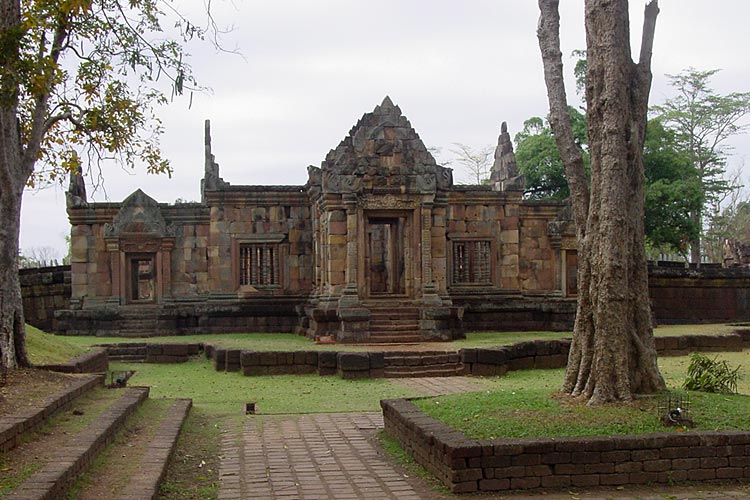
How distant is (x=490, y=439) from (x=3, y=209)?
7074 mm

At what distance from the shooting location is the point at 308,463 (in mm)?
7664

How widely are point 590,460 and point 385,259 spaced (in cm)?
1939

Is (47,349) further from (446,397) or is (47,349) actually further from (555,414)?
(555,414)

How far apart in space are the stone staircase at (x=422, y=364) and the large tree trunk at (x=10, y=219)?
594 centimetres

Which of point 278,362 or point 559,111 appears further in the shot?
point 278,362

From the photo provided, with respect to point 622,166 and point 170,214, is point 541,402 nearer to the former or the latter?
point 622,166

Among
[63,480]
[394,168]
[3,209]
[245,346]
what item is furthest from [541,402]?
[394,168]

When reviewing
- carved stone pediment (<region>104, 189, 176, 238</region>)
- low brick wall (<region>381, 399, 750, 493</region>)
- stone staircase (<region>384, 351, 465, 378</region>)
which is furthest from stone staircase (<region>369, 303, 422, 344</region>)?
low brick wall (<region>381, 399, 750, 493</region>)

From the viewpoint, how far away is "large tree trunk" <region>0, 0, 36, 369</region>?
10.3m

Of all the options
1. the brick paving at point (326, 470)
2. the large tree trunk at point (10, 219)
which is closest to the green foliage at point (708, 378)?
the brick paving at point (326, 470)

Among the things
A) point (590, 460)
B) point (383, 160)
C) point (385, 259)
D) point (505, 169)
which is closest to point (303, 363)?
point (383, 160)

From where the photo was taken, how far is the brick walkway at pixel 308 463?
261 inches

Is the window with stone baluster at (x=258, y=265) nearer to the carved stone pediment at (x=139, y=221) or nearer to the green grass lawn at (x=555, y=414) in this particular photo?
the carved stone pediment at (x=139, y=221)

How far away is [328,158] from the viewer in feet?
61.9
